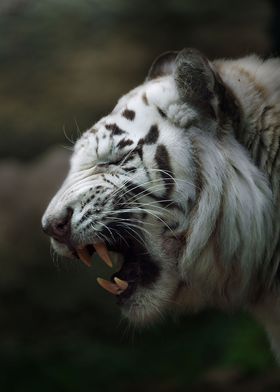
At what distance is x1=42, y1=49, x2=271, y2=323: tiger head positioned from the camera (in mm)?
2396

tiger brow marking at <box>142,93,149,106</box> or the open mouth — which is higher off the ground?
tiger brow marking at <box>142,93,149,106</box>

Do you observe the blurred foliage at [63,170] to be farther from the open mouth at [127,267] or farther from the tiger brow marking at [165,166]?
the tiger brow marking at [165,166]

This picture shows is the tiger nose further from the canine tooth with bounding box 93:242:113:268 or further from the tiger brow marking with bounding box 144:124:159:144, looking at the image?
the tiger brow marking with bounding box 144:124:159:144

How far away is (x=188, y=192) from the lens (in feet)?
7.98

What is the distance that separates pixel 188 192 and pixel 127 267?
36 centimetres

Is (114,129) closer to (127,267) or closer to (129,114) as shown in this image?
(129,114)

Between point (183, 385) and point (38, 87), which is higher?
point (38, 87)

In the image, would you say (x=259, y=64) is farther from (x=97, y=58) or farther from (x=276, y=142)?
(x=97, y=58)

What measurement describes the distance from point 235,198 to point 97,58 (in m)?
3.43

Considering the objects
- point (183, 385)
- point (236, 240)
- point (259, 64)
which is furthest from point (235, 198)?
point (183, 385)

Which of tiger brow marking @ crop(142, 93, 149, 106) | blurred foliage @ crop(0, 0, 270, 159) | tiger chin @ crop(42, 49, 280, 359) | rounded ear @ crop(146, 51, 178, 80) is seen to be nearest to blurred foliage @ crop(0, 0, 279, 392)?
blurred foliage @ crop(0, 0, 270, 159)

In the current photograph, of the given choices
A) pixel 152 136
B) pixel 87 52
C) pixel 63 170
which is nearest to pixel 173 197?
pixel 152 136

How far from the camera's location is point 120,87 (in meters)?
5.63

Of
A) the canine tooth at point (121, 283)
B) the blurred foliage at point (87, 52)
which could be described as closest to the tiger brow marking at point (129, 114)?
the canine tooth at point (121, 283)
